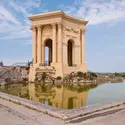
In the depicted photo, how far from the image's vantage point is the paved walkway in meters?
7.11

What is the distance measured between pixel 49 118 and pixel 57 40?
25.1 metres

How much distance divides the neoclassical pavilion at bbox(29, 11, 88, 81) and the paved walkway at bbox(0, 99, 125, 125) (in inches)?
851

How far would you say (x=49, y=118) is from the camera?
7711 millimetres

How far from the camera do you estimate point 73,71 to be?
3325cm

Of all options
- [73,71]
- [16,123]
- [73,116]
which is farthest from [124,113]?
[73,71]

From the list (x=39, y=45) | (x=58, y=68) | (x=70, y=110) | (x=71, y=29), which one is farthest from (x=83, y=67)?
(x=70, y=110)

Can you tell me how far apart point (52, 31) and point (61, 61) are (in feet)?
16.9

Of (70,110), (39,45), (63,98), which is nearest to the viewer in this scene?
(70,110)

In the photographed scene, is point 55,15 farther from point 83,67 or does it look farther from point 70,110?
point 70,110

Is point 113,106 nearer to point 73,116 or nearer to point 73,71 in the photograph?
point 73,116

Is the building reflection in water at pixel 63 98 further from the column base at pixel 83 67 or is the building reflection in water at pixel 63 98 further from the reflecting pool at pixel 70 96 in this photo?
the column base at pixel 83 67

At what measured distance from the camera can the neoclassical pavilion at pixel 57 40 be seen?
3116 cm

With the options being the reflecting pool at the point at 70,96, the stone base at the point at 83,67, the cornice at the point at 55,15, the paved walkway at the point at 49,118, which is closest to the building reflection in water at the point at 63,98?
the reflecting pool at the point at 70,96

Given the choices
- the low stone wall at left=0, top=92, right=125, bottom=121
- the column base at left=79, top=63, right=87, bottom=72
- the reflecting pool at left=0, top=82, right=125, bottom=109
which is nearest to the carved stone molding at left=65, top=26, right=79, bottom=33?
the column base at left=79, top=63, right=87, bottom=72
